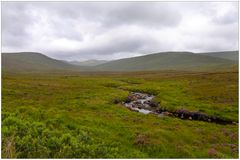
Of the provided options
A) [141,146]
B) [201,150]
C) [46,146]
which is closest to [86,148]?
[46,146]

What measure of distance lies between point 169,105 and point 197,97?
29.3 ft

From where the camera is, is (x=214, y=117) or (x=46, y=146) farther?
(x=214, y=117)

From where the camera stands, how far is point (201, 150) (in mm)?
17578

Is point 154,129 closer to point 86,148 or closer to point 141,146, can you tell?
point 141,146

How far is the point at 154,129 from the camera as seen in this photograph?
21.9 m

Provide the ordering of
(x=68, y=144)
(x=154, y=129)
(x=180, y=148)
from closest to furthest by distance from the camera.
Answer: (x=68, y=144) < (x=180, y=148) < (x=154, y=129)

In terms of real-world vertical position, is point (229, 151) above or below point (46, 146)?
below

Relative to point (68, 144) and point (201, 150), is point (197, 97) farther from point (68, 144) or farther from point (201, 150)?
point (68, 144)

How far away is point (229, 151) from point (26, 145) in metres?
14.3

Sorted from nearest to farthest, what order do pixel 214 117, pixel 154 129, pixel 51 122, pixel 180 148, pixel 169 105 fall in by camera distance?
pixel 180 148
pixel 51 122
pixel 154 129
pixel 214 117
pixel 169 105

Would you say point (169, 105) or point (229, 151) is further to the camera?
point (169, 105)

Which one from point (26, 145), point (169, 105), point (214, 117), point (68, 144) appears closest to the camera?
point (26, 145)

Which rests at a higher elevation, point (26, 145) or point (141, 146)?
point (26, 145)

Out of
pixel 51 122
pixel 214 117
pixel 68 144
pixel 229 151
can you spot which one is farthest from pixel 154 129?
pixel 214 117
